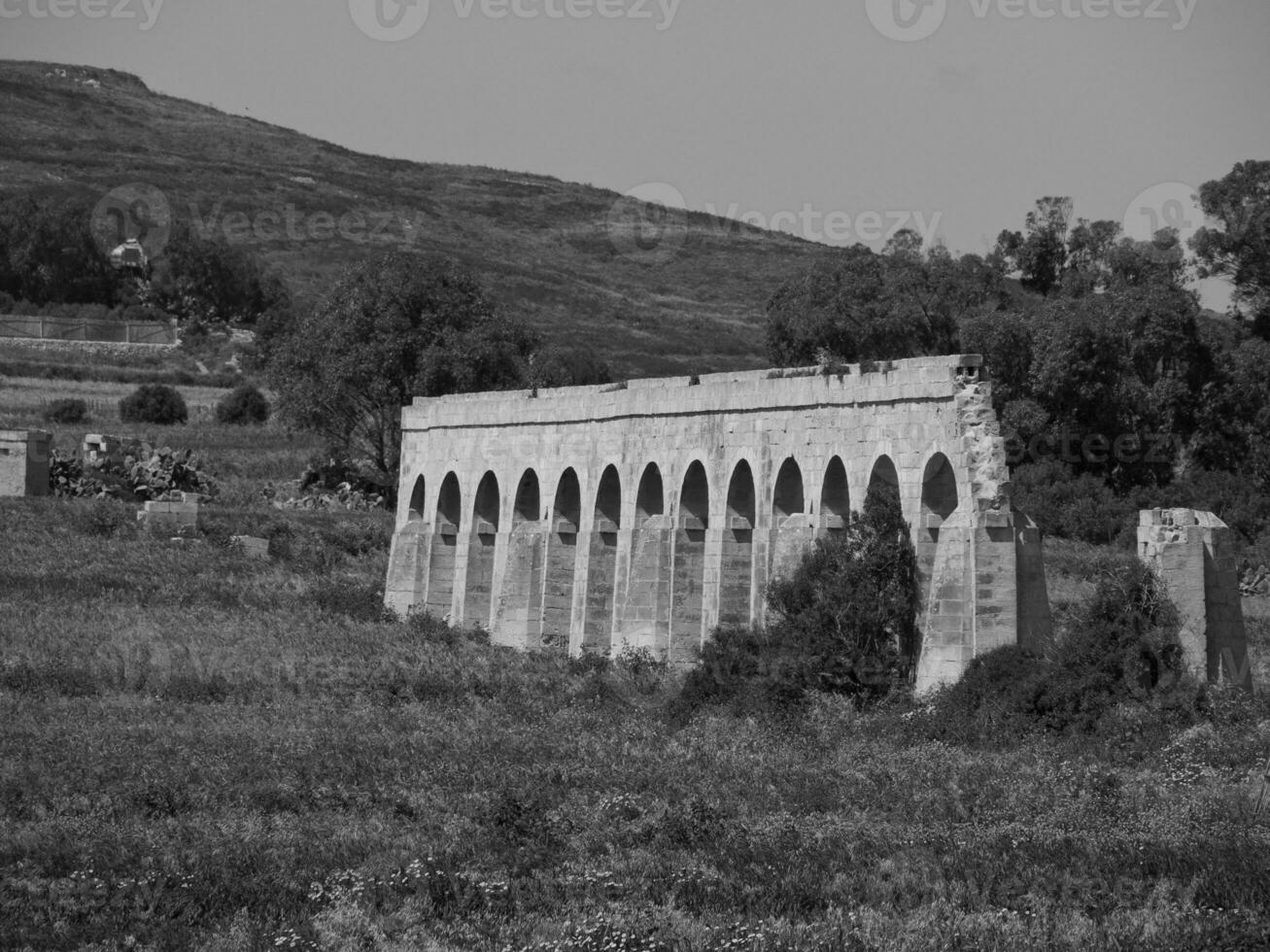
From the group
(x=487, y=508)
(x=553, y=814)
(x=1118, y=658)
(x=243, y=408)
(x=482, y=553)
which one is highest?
(x=243, y=408)

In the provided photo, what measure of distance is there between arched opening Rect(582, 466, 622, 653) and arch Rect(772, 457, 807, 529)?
17.9 feet

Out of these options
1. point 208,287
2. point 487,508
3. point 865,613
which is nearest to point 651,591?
point 865,613

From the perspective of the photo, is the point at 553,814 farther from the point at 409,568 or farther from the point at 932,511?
the point at 409,568

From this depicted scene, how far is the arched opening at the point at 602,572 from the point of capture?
4025 centimetres

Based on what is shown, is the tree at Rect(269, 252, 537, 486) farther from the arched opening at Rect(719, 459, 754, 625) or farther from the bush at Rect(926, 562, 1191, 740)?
the bush at Rect(926, 562, 1191, 740)

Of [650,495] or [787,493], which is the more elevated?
[650,495]

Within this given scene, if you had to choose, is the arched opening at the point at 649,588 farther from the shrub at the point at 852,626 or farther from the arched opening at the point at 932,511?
the arched opening at the point at 932,511

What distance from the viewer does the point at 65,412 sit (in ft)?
231

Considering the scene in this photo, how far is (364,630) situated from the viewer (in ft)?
137

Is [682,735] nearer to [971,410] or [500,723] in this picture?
[500,723]

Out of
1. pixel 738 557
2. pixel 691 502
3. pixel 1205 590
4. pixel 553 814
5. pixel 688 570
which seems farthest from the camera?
pixel 691 502

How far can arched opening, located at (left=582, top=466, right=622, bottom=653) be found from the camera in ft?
132

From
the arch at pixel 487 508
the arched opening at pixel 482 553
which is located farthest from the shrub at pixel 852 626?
the arch at pixel 487 508

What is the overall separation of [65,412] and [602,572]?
3540 cm
